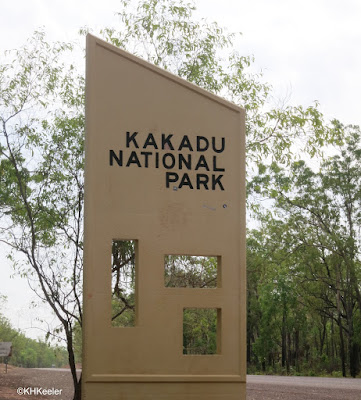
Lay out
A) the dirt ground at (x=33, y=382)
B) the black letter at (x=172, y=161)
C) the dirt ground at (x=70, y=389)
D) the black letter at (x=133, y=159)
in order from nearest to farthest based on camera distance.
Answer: the black letter at (x=133, y=159) → the black letter at (x=172, y=161) → the dirt ground at (x=33, y=382) → the dirt ground at (x=70, y=389)


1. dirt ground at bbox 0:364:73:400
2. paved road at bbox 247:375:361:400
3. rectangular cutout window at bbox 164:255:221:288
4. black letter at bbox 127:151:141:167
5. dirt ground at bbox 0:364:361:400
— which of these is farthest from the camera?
paved road at bbox 247:375:361:400

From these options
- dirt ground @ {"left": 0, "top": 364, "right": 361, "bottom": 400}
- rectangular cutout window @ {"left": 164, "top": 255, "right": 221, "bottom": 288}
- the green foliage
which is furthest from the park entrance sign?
the green foliage

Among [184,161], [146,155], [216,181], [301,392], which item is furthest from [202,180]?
[301,392]

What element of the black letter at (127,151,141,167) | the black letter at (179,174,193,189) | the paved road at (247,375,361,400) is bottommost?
the paved road at (247,375,361,400)

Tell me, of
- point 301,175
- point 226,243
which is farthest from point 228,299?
point 301,175

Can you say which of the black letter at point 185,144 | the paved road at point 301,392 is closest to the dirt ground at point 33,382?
the paved road at point 301,392

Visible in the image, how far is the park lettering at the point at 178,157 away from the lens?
6.01 metres

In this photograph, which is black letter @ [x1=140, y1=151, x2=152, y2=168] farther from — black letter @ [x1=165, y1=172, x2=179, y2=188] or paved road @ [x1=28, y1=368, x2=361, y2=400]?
paved road @ [x1=28, y1=368, x2=361, y2=400]

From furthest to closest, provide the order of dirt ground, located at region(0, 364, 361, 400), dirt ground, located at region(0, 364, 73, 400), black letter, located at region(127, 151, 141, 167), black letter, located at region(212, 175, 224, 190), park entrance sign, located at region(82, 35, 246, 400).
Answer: dirt ground, located at region(0, 364, 361, 400)
dirt ground, located at region(0, 364, 73, 400)
black letter, located at region(212, 175, 224, 190)
black letter, located at region(127, 151, 141, 167)
park entrance sign, located at region(82, 35, 246, 400)

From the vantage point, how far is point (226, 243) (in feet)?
20.1

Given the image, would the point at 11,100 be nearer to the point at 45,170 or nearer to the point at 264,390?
the point at 45,170

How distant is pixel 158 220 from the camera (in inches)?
234

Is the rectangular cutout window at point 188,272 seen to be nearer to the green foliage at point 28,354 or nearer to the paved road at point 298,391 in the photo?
the paved road at point 298,391

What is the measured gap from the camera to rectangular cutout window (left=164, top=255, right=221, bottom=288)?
9.15 m
